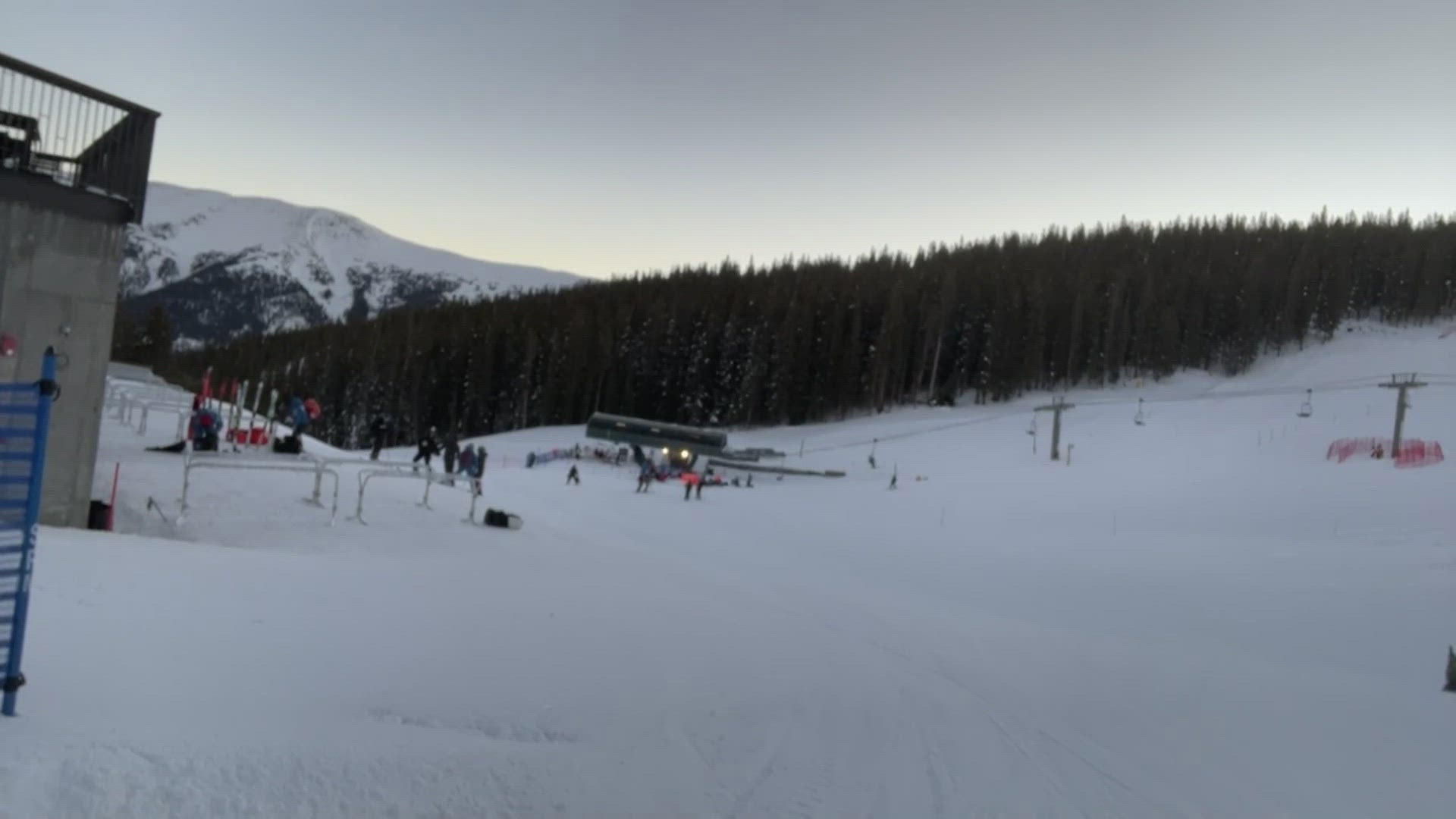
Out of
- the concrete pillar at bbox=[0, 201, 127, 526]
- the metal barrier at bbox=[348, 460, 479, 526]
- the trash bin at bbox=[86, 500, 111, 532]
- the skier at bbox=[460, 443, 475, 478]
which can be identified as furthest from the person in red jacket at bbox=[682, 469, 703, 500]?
the concrete pillar at bbox=[0, 201, 127, 526]

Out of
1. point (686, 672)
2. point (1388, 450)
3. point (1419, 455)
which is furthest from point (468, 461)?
point (1388, 450)

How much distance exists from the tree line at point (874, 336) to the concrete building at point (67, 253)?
64.0 m

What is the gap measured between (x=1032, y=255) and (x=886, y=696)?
98812 millimetres

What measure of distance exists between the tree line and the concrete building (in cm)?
6400

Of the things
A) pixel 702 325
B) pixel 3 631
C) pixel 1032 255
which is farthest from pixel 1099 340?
pixel 3 631

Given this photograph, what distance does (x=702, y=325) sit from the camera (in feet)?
268

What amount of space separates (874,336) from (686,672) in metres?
71.2

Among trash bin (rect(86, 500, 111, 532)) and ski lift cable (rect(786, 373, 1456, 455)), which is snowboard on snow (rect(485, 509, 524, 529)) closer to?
trash bin (rect(86, 500, 111, 532))

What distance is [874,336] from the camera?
77.6m

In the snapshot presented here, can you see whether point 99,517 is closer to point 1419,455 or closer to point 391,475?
point 391,475

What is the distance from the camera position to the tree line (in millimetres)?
75000

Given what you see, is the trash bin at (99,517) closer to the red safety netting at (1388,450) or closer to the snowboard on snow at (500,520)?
the snowboard on snow at (500,520)

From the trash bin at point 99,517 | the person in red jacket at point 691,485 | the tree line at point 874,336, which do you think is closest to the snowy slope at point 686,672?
the trash bin at point 99,517

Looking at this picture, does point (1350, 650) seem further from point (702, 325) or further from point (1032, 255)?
point (1032, 255)
